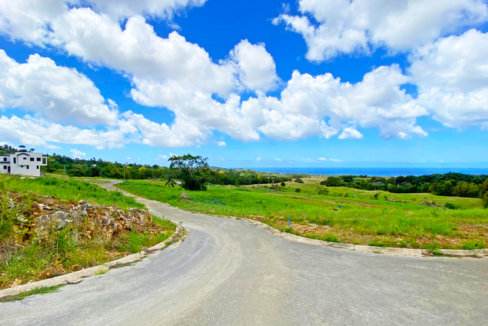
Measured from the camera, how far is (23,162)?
160ft

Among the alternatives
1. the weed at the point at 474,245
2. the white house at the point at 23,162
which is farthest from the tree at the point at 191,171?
the weed at the point at 474,245

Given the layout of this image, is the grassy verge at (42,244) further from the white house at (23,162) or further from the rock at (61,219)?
the white house at (23,162)

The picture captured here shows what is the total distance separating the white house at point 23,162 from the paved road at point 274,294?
5920 centimetres

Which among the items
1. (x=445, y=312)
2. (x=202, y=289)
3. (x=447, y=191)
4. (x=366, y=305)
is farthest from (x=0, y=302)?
(x=447, y=191)

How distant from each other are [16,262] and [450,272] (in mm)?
9483

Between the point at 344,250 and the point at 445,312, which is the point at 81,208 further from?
the point at 445,312

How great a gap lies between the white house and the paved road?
194 ft

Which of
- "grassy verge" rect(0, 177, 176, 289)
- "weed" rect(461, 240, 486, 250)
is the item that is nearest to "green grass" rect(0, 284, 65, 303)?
"grassy verge" rect(0, 177, 176, 289)

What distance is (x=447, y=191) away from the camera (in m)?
82.1

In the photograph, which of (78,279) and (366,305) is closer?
(366,305)

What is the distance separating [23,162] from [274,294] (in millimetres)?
64457

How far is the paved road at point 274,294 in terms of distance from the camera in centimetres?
355

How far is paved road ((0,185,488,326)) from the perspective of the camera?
3.55 metres

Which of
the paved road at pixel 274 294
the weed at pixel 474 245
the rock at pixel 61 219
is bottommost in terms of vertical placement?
the paved road at pixel 274 294
